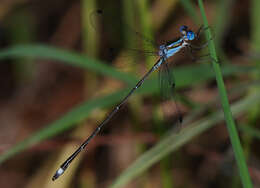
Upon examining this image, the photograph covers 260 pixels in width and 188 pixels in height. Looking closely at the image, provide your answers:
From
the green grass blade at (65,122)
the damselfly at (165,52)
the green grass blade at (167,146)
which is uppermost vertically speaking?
the damselfly at (165,52)

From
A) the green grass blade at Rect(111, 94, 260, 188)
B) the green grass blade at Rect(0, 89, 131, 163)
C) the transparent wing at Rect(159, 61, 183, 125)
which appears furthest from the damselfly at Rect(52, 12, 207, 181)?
the green grass blade at Rect(111, 94, 260, 188)

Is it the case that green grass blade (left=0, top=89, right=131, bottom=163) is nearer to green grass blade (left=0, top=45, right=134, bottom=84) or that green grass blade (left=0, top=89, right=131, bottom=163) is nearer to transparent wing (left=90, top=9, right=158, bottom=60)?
green grass blade (left=0, top=45, right=134, bottom=84)

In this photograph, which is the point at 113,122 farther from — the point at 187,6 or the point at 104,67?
the point at 187,6

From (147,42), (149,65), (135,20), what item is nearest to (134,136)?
(149,65)

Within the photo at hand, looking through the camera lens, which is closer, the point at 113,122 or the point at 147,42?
the point at 147,42

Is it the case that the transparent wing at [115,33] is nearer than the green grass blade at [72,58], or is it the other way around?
the green grass blade at [72,58]

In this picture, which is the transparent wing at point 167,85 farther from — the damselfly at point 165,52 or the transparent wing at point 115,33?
the transparent wing at point 115,33

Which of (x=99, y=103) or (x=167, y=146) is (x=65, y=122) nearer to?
(x=99, y=103)

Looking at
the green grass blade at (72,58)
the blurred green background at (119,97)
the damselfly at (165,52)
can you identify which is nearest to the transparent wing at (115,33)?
the blurred green background at (119,97)

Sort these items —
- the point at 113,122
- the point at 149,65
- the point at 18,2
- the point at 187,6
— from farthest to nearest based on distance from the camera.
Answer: the point at 18,2 → the point at 113,122 → the point at 149,65 → the point at 187,6
